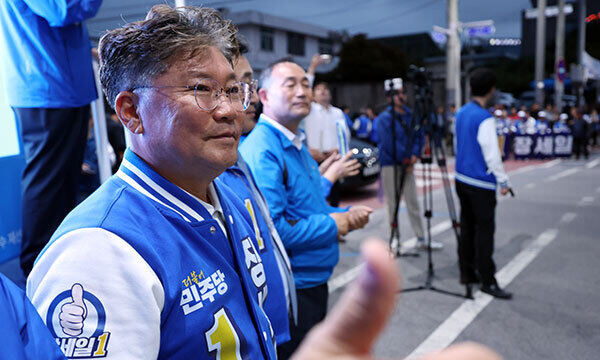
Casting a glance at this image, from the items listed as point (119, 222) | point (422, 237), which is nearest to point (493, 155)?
point (422, 237)

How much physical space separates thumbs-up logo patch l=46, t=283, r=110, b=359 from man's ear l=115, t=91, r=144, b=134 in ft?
1.50

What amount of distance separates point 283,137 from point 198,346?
155 cm

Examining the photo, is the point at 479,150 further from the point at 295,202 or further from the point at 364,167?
the point at 364,167

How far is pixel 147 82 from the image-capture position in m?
1.18

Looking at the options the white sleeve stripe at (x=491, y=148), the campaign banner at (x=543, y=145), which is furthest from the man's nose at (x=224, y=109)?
the campaign banner at (x=543, y=145)

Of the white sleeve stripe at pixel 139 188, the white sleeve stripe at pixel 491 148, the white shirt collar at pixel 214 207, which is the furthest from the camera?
the white sleeve stripe at pixel 491 148

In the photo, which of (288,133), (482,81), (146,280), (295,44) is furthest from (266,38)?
(146,280)

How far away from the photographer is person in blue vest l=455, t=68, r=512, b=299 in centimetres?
425

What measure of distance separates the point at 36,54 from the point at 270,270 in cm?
146

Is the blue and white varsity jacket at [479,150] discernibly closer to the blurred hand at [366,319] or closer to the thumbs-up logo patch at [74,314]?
the thumbs-up logo patch at [74,314]

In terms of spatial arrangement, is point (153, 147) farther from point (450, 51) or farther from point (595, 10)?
point (595, 10)

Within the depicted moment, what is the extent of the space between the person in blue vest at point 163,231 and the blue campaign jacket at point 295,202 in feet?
2.82

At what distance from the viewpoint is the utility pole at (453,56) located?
1611 cm

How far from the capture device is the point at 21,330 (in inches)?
32.7
